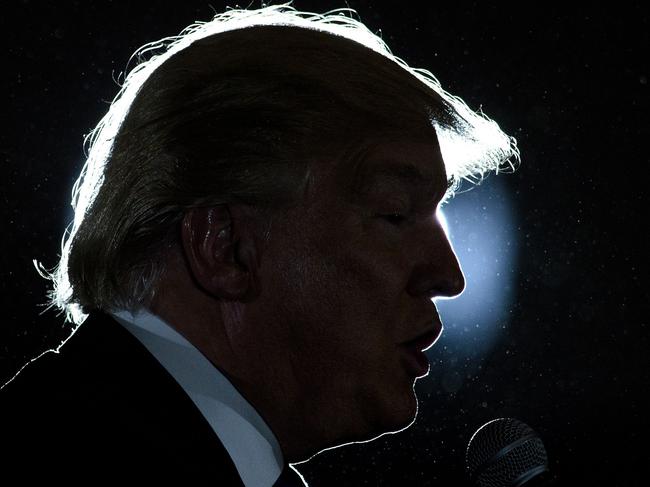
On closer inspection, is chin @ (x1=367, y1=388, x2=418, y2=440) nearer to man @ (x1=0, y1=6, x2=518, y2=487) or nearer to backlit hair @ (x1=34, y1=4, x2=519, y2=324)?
man @ (x1=0, y1=6, x2=518, y2=487)

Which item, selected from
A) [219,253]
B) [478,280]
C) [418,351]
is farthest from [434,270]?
[478,280]

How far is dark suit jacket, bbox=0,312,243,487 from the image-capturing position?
2.18ft

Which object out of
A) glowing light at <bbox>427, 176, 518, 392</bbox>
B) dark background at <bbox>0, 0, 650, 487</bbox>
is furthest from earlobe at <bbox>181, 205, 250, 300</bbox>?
glowing light at <bbox>427, 176, 518, 392</bbox>

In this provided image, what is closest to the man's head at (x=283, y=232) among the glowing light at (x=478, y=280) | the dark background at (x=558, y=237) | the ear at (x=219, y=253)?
the ear at (x=219, y=253)

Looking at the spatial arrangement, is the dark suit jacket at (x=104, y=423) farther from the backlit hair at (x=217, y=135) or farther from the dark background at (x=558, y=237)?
the dark background at (x=558, y=237)

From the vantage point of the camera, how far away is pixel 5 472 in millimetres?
643

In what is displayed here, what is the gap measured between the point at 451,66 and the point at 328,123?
198 centimetres

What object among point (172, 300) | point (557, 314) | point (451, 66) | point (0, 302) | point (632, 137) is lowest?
point (557, 314)

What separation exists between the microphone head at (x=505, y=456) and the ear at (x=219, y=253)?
49 cm

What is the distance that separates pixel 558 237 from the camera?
9.82ft

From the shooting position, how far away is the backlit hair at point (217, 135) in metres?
0.89

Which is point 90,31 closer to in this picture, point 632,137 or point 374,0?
point 374,0

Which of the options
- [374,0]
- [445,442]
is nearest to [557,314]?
[445,442]

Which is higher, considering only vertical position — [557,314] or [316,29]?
[316,29]
